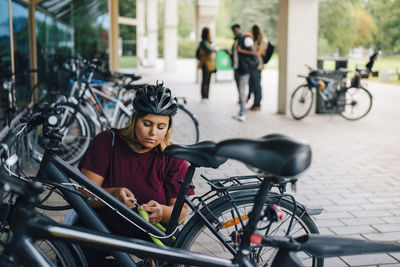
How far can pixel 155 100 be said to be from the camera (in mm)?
2561

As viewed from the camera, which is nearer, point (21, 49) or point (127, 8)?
point (21, 49)

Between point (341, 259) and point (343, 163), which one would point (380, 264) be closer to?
point (341, 259)

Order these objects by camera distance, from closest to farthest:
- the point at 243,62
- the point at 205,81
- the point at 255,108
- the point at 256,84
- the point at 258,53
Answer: the point at 243,62, the point at 258,53, the point at 256,84, the point at 255,108, the point at 205,81

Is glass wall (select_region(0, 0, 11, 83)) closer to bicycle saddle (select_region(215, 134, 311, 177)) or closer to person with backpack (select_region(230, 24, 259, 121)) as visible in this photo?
person with backpack (select_region(230, 24, 259, 121))

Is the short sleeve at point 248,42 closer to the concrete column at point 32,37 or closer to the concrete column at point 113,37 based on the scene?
the concrete column at point 32,37

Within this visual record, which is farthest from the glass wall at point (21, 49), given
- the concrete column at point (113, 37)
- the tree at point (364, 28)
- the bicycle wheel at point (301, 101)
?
the tree at point (364, 28)

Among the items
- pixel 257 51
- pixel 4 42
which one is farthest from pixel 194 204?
pixel 257 51

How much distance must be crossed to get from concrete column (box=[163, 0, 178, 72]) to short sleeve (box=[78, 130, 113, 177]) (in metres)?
26.7

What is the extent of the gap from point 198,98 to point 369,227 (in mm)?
10641

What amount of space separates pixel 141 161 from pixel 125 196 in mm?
311

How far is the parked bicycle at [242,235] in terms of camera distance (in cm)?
168

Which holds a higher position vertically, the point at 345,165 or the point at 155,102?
the point at 155,102

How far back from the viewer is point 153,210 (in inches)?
97.7

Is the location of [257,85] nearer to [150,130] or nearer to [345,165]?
[345,165]
